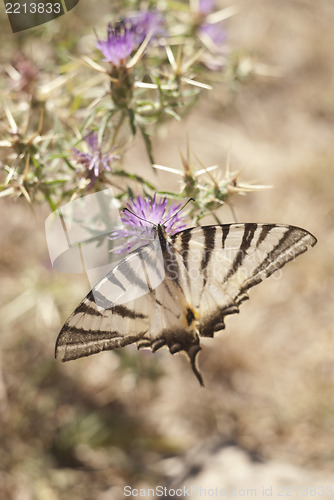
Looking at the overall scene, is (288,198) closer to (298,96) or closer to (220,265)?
(298,96)

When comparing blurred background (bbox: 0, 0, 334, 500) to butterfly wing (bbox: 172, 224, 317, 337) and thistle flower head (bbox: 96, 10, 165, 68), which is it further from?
butterfly wing (bbox: 172, 224, 317, 337)

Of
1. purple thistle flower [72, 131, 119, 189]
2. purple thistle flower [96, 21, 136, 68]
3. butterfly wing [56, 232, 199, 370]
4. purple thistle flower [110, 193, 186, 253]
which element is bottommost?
butterfly wing [56, 232, 199, 370]

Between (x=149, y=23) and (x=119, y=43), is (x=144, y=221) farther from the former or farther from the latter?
(x=149, y=23)

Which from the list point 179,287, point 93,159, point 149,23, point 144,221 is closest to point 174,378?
point 179,287

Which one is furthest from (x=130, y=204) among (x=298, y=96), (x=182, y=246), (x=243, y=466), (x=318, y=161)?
(x=298, y=96)

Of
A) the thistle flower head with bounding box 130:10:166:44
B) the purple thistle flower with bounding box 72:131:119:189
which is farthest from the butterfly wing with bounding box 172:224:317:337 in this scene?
the thistle flower head with bounding box 130:10:166:44

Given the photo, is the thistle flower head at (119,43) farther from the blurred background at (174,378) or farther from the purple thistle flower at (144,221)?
the blurred background at (174,378)
